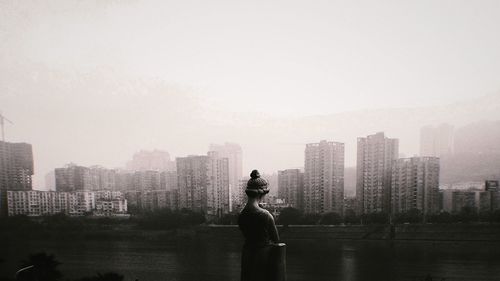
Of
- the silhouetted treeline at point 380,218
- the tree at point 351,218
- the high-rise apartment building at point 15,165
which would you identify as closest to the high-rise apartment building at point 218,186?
the silhouetted treeline at point 380,218

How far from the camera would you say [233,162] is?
11086 millimetres

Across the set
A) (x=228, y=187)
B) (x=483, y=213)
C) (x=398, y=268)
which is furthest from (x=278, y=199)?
(x=483, y=213)

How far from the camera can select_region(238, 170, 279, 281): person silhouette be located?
0.82 m

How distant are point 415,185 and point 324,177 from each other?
8.78ft

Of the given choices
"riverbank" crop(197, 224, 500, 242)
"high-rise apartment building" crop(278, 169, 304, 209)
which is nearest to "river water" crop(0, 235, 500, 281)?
"riverbank" crop(197, 224, 500, 242)

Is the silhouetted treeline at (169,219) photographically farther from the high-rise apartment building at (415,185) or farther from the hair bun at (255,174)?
the hair bun at (255,174)

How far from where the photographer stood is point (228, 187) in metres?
11.0

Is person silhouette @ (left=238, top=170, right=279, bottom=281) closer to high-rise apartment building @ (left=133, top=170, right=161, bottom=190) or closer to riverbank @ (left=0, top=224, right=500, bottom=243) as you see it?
riverbank @ (left=0, top=224, right=500, bottom=243)

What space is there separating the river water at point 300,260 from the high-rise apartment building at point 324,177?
1139mm

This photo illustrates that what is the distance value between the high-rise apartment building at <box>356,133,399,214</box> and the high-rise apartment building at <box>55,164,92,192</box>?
9676mm

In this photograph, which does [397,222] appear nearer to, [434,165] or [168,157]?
[434,165]

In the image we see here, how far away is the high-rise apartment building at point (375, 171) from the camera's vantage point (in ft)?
31.9

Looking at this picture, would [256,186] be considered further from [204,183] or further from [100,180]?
[100,180]

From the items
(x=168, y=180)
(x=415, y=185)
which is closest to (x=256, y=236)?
(x=415, y=185)
